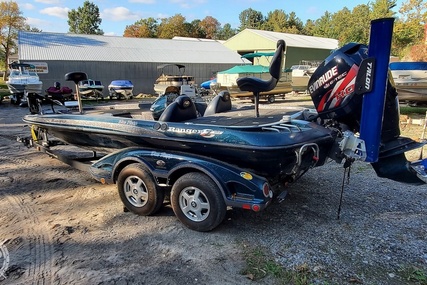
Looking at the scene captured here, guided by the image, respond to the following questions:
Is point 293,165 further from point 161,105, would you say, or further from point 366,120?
point 161,105

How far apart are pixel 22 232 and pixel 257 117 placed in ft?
9.12

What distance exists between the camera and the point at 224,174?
10.5 ft

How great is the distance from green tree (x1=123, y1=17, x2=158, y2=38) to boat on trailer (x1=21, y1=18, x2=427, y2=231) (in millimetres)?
58451

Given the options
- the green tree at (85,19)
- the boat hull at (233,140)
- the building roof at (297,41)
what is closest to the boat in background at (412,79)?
the boat hull at (233,140)

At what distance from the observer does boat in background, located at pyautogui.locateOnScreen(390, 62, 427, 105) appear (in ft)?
29.8

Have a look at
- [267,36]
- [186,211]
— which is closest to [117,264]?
[186,211]

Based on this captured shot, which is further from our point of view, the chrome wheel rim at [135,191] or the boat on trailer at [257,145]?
the chrome wheel rim at [135,191]

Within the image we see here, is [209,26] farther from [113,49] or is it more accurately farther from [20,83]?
[20,83]

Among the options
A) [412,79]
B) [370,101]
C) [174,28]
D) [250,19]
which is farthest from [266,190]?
[250,19]

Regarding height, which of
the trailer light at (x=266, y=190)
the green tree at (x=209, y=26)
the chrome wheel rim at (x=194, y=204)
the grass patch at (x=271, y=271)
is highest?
the green tree at (x=209, y=26)

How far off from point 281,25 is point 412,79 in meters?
64.5

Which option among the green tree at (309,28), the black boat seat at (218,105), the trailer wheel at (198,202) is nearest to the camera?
the trailer wheel at (198,202)

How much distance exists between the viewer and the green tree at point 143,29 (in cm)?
5856

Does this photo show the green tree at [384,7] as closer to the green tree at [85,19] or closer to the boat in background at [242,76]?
the boat in background at [242,76]
